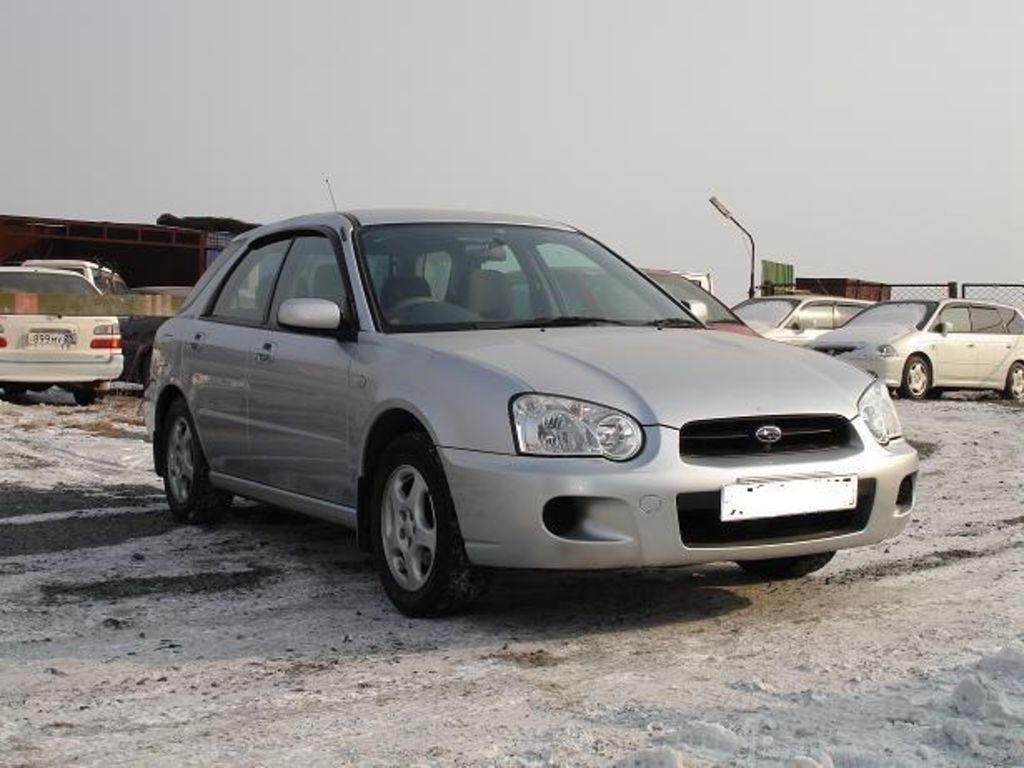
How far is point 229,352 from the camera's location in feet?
22.8

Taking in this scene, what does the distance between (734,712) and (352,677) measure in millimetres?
1192

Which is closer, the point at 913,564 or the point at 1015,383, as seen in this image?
the point at 913,564

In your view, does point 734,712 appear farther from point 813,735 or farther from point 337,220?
point 337,220

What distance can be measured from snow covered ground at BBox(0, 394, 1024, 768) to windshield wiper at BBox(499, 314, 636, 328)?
1.03 m

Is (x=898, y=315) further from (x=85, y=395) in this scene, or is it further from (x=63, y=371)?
(x=63, y=371)

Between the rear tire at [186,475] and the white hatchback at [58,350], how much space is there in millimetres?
7794

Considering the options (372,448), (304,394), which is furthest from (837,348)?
(372,448)

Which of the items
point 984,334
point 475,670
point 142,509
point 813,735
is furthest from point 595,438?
point 984,334

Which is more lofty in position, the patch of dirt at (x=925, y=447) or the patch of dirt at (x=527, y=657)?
the patch of dirt at (x=527, y=657)

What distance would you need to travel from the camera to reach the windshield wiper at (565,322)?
5891 millimetres

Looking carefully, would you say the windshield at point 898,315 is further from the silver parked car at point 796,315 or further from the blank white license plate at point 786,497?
the blank white license plate at point 786,497

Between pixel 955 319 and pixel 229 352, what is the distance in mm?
14712

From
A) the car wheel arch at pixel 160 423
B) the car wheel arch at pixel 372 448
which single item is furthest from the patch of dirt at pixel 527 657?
the car wheel arch at pixel 160 423

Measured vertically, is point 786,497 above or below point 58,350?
above
